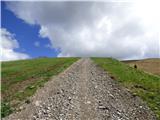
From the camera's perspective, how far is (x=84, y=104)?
979 inches

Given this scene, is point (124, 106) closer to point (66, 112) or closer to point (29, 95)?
point (66, 112)

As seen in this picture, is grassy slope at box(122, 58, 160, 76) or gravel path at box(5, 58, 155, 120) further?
grassy slope at box(122, 58, 160, 76)

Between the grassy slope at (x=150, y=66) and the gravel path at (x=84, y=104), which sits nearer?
the gravel path at (x=84, y=104)

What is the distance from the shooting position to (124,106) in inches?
978

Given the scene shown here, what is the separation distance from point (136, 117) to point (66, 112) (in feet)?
16.3

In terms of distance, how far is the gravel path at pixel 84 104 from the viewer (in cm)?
2245

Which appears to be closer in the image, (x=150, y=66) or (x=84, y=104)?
(x=84, y=104)

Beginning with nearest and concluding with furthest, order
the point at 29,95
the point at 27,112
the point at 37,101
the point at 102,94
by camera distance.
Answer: the point at 27,112 → the point at 37,101 → the point at 102,94 → the point at 29,95

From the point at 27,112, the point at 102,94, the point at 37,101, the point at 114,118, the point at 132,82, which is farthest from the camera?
the point at 132,82

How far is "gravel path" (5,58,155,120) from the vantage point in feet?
73.7

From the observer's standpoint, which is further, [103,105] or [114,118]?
[103,105]

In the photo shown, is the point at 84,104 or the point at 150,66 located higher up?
the point at 84,104

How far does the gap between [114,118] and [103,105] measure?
2.99m

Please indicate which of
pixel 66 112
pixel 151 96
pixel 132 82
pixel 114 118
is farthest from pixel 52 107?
pixel 132 82
